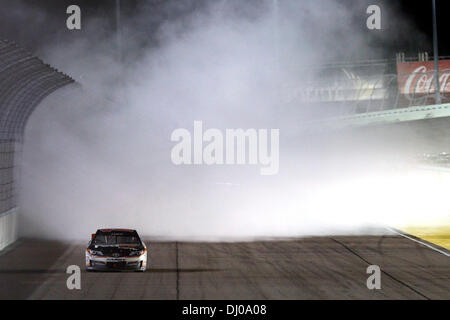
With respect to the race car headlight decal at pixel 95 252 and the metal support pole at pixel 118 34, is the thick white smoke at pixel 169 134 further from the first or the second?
the race car headlight decal at pixel 95 252

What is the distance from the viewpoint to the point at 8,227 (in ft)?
43.9

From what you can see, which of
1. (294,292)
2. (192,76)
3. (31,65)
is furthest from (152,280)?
(192,76)

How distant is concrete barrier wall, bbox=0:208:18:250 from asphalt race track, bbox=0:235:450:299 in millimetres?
228

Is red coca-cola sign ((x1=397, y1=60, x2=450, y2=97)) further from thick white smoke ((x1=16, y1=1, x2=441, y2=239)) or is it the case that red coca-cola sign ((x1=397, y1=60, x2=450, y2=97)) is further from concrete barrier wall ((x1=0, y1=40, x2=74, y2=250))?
concrete barrier wall ((x1=0, y1=40, x2=74, y2=250))

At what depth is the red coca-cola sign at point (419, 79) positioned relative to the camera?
4528cm

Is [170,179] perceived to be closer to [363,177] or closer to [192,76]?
[192,76]

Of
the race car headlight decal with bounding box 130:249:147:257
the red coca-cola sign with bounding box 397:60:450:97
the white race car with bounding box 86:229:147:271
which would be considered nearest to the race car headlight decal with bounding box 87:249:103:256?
the white race car with bounding box 86:229:147:271

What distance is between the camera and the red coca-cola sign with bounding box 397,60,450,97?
45.3 m

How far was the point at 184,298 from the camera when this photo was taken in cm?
819

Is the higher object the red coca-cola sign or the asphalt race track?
the red coca-cola sign

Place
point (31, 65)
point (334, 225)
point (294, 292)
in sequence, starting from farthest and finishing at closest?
point (334, 225)
point (31, 65)
point (294, 292)

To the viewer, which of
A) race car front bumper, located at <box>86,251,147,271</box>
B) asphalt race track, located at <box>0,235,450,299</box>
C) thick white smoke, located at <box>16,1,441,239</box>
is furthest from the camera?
thick white smoke, located at <box>16,1,441,239</box>

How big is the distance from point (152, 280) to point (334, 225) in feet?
26.2

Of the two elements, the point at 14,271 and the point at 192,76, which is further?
the point at 192,76
